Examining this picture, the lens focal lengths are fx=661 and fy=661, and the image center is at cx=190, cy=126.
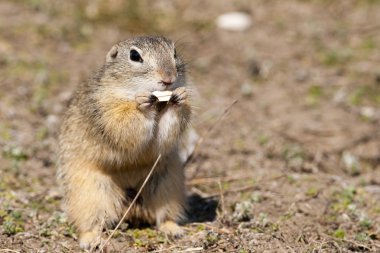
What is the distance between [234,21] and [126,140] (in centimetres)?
663

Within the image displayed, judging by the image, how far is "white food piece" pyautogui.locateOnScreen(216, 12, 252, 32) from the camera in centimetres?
1135

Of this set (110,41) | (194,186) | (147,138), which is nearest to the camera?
(147,138)

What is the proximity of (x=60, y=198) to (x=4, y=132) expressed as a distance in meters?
1.55

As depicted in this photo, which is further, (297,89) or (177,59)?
(297,89)

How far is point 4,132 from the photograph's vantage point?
7688mm

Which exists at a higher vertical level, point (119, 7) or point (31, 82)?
point (119, 7)

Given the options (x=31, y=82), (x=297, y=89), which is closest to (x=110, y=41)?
(x=31, y=82)

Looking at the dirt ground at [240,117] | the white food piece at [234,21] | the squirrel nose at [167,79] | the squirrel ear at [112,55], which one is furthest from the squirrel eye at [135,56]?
the white food piece at [234,21]

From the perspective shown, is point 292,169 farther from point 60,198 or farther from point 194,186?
point 60,198

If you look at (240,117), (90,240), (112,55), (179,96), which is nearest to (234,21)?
(240,117)

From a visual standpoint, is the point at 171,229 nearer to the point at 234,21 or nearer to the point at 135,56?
the point at 135,56

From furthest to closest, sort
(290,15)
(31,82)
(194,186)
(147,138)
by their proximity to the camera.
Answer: (290,15)
(31,82)
(194,186)
(147,138)

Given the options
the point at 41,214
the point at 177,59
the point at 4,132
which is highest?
the point at 177,59

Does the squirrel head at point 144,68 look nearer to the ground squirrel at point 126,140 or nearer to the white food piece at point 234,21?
the ground squirrel at point 126,140
